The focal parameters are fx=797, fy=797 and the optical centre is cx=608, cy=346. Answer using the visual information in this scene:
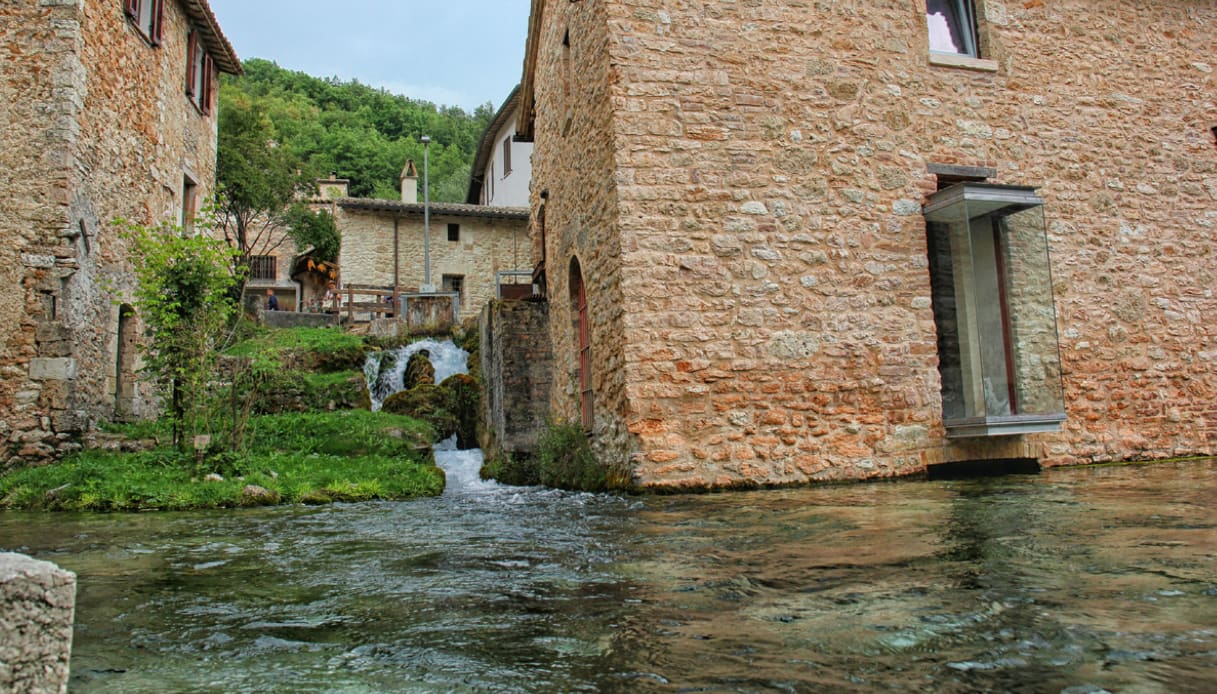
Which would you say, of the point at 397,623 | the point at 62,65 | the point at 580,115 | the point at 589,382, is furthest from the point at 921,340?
the point at 62,65

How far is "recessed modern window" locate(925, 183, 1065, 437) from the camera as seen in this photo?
7039mm

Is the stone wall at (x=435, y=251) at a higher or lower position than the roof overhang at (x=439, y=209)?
lower

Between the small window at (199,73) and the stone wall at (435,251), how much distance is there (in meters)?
9.43

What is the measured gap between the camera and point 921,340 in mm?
6953

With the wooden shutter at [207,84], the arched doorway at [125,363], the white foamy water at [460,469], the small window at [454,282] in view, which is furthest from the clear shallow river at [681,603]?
the small window at [454,282]

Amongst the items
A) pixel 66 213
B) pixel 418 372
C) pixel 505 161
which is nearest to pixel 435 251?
pixel 505 161

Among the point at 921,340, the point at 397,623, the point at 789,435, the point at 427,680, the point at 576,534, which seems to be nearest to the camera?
the point at 427,680

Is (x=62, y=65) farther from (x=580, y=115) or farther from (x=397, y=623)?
(x=397, y=623)

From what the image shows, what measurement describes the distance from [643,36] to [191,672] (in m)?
6.06

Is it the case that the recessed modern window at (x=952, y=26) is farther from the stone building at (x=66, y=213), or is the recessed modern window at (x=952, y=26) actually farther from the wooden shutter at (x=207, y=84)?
the wooden shutter at (x=207, y=84)

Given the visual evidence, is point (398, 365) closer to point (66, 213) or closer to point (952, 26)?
point (66, 213)

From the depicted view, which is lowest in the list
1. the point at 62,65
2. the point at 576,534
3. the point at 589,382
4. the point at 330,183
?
the point at 576,534

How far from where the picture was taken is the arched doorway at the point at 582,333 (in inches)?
315

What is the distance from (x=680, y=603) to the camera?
238cm
